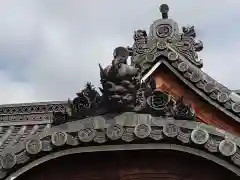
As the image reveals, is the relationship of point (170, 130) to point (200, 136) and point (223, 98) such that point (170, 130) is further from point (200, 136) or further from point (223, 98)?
point (223, 98)

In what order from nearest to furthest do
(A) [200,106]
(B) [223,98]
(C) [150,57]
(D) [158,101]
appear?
1. (D) [158,101]
2. (B) [223,98]
3. (A) [200,106]
4. (C) [150,57]

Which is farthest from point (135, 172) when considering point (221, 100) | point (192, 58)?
point (192, 58)

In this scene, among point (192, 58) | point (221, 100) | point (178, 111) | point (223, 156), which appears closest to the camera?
point (223, 156)

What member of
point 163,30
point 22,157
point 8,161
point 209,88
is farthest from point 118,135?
point 163,30

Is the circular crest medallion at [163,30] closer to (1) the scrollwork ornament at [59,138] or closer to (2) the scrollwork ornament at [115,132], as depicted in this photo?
(2) the scrollwork ornament at [115,132]

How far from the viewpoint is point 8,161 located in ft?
20.5

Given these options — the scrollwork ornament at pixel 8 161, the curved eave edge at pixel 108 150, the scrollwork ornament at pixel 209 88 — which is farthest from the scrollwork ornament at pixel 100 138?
the scrollwork ornament at pixel 209 88

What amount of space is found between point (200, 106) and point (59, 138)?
13.2ft

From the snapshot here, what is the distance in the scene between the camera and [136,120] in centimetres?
629

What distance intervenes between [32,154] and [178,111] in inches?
65.0

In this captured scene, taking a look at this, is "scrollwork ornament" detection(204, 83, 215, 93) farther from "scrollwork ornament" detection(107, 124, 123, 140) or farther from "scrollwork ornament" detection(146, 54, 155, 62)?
"scrollwork ornament" detection(107, 124, 123, 140)

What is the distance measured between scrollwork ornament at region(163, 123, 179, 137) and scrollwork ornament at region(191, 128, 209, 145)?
0.17 m

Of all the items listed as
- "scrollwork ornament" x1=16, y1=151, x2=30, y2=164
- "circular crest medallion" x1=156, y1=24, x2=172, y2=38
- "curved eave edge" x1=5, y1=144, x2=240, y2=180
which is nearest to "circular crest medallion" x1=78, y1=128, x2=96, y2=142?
"curved eave edge" x1=5, y1=144, x2=240, y2=180

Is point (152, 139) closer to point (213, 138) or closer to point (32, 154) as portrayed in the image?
point (213, 138)
